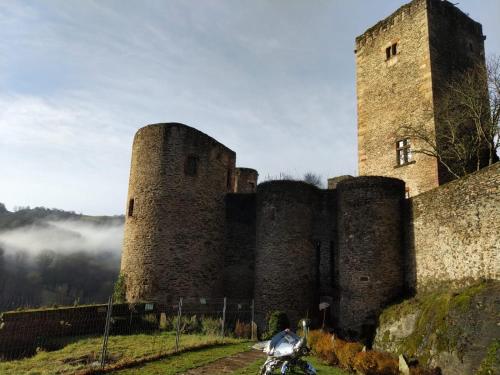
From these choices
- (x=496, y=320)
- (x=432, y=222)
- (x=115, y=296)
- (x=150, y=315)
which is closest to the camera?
(x=496, y=320)

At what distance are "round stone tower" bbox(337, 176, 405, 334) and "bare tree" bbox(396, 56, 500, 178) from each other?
171 inches

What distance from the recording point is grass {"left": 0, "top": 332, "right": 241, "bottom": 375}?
468 inches

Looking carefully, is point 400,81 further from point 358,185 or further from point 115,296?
point 115,296

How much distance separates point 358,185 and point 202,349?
8.80 m

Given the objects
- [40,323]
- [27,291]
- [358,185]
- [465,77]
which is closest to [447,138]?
[465,77]

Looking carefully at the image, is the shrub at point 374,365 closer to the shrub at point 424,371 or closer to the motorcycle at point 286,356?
the shrub at point 424,371

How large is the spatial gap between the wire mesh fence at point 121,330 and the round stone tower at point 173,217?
108 centimetres

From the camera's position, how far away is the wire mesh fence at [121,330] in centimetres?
1394

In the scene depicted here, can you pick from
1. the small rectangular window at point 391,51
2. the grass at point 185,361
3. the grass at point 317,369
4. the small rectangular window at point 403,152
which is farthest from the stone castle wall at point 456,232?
the small rectangular window at point 391,51

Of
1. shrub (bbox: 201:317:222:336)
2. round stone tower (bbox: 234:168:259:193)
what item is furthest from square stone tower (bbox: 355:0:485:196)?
shrub (bbox: 201:317:222:336)

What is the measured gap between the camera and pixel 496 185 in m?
12.6

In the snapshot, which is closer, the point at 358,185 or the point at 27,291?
the point at 358,185

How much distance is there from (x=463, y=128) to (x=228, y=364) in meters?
16.2

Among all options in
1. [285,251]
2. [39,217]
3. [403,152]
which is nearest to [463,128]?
[403,152]
